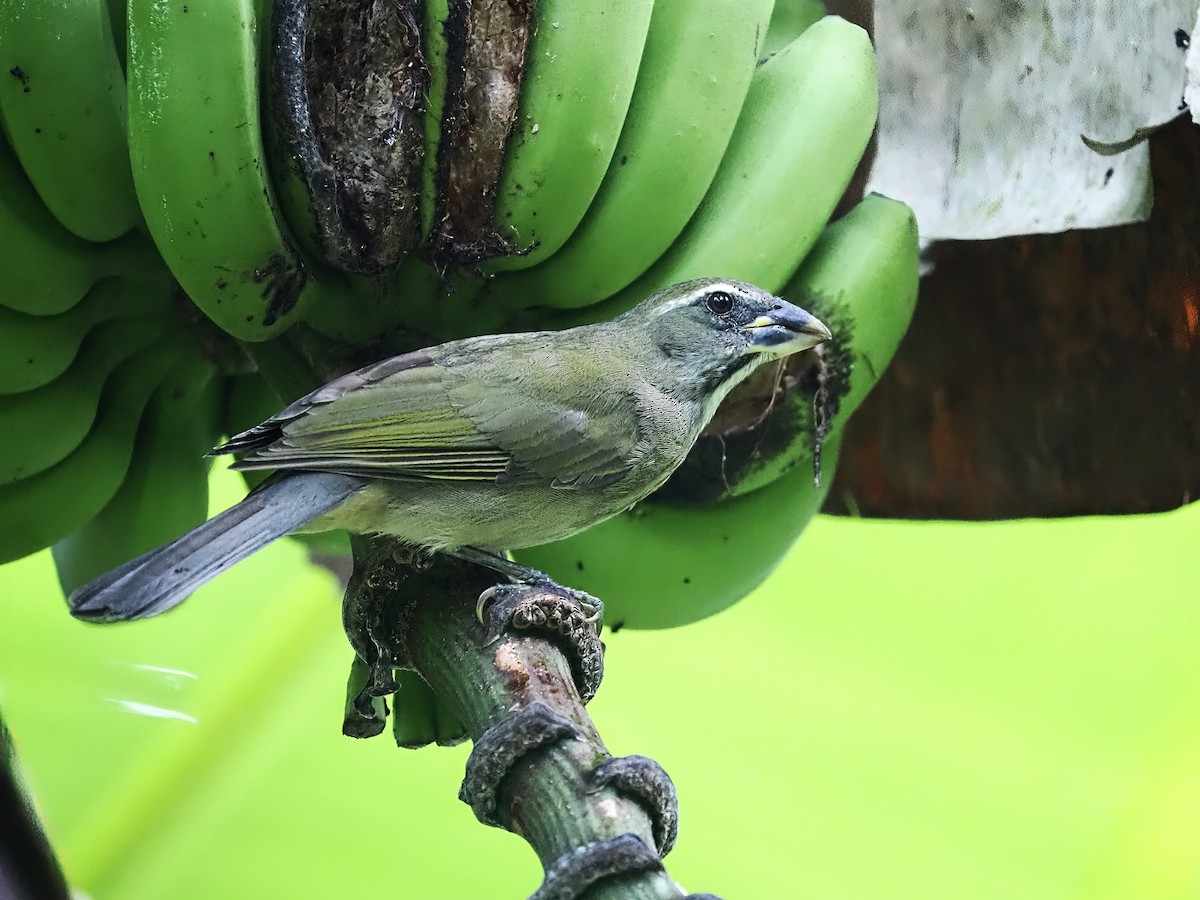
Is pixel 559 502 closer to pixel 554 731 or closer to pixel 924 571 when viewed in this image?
pixel 554 731

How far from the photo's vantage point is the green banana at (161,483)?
1.53 meters

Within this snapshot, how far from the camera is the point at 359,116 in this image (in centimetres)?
114

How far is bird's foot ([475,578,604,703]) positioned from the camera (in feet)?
3.30

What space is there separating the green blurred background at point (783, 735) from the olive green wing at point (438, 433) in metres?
0.69

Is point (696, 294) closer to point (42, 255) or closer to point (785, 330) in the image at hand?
point (785, 330)

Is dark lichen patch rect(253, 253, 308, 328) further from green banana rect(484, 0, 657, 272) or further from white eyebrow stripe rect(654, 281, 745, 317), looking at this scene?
white eyebrow stripe rect(654, 281, 745, 317)

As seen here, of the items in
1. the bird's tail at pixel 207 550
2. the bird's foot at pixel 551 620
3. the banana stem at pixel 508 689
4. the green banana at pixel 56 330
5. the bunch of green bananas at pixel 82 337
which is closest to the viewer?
the banana stem at pixel 508 689

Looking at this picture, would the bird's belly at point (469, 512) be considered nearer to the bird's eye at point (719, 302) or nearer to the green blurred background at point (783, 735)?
the bird's eye at point (719, 302)

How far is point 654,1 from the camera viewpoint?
124 cm

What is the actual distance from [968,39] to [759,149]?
43cm

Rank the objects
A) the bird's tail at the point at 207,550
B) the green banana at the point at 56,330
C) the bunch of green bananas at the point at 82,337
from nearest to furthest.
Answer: the bird's tail at the point at 207,550 < the bunch of green bananas at the point at 82,337 < the green banana at the point at 56,330

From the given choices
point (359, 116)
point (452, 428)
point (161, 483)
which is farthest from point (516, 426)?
point (161, 483)

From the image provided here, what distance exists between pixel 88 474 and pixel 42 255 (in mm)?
360

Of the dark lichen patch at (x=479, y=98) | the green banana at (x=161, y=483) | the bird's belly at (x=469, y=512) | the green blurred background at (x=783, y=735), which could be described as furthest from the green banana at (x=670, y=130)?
the green blurred background at (x=783, y=735)
